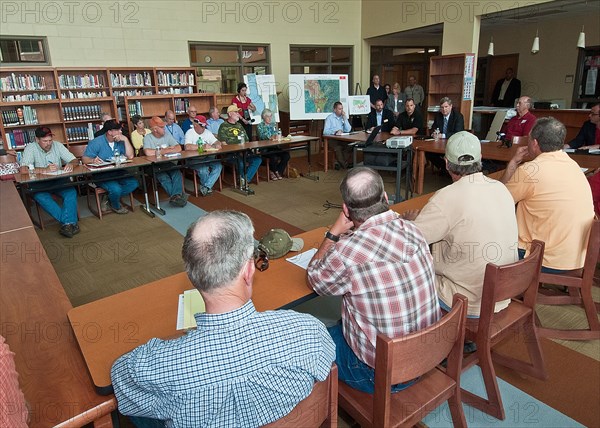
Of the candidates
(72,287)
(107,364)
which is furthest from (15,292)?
(72,287)

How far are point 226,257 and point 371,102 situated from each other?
906cm

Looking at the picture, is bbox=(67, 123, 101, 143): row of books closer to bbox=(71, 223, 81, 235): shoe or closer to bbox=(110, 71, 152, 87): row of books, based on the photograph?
bbox=(110, 71, 152, 87): row of books

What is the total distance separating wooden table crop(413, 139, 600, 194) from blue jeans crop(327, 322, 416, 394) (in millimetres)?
3282

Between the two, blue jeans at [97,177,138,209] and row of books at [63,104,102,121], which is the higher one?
row of books at [63,104,102,121]

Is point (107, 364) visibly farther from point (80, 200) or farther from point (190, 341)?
point (80, 200)

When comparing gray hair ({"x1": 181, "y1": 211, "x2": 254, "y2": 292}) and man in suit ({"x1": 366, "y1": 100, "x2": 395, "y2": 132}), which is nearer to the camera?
gray hair ({"x1": 181, "y1": 211, "x2": 254, "y2": 292})

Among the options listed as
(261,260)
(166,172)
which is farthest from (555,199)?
(166,172)

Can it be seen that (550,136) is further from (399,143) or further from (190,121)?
(190,121)

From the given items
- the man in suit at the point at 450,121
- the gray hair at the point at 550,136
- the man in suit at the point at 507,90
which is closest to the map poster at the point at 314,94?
the man in suit at the point at 450,121

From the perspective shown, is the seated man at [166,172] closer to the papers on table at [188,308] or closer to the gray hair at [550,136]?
the papers on table at [188,308]

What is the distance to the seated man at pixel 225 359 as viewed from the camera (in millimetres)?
999

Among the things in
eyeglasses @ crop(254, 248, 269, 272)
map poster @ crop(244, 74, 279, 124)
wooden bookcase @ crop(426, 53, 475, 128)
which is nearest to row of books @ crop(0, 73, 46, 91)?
map poster @ crop(244, 74, 279, 124)

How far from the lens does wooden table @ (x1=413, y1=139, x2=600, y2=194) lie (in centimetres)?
434

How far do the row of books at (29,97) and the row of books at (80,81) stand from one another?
22cm
